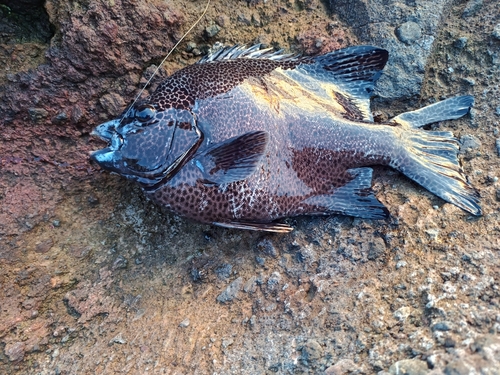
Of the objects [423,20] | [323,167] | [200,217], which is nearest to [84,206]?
[200,217]

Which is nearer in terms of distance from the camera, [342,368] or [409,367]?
[409,367]

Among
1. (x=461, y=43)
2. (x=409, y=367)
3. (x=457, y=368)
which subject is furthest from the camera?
(x=461, y=43)

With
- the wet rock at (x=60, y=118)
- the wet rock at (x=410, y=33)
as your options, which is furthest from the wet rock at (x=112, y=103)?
the wet rock at (x=410, y=33)

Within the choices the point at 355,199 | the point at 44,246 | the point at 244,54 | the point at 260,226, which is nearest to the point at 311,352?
the point at 260,226

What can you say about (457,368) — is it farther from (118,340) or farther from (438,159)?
(118,340)

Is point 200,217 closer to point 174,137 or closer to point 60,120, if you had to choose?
point 174,137

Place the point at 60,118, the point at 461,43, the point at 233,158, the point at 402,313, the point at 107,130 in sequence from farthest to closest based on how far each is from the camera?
the point at 461,43 → the point at 60,118 → the point at 107,130 → the point at 233,158 → the point at 402,313
